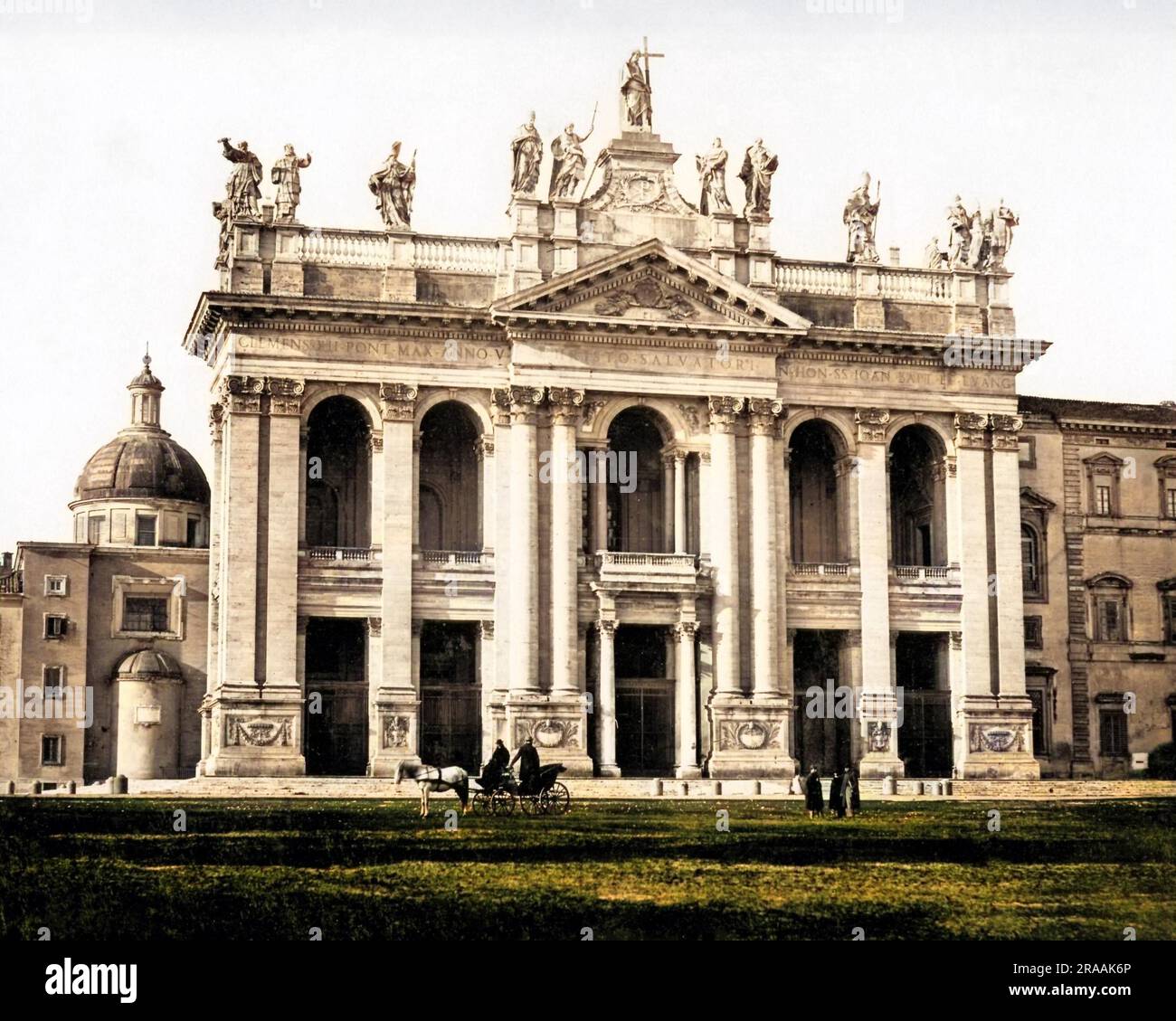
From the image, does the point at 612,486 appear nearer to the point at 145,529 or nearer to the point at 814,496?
the point at 814,496

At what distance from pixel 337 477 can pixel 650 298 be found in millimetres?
11733

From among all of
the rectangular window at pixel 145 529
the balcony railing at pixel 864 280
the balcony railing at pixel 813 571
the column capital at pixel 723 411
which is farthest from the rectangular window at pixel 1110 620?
the rectangular window at pixel 145 529

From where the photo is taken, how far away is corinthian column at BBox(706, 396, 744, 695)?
210ft

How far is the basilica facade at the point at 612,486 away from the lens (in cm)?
6228

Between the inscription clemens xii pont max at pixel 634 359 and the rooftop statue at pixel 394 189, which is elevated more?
the rooftop statue at pixel 394 189

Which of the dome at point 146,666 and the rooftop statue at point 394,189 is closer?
the rooftop statue at point 394,189

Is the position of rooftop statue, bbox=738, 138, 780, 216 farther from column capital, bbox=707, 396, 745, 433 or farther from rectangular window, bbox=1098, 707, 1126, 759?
rectangular window, bbox=1098, 707, 1126, 759

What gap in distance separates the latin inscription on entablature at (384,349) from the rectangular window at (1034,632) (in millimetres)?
21921

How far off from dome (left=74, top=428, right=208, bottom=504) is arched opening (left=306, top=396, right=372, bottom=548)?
2121 cm

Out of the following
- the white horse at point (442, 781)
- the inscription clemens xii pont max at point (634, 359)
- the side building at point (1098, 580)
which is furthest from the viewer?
the side building at point (1098, 580)

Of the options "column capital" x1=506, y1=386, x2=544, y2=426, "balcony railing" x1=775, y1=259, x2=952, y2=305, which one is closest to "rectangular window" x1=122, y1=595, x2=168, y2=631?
"column capital" x1=506, y1=386, x2=544, y2=426

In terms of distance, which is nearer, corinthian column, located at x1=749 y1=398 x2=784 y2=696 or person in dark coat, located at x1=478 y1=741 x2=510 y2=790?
person in dark coat, located at x1=478 y1=741 x2=510 y2=790

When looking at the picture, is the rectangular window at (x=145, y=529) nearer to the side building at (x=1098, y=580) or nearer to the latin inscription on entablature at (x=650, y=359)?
the latin inscription on entablature at (x=650, y=359)

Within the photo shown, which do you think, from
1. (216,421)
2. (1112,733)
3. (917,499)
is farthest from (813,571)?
(216,421)
